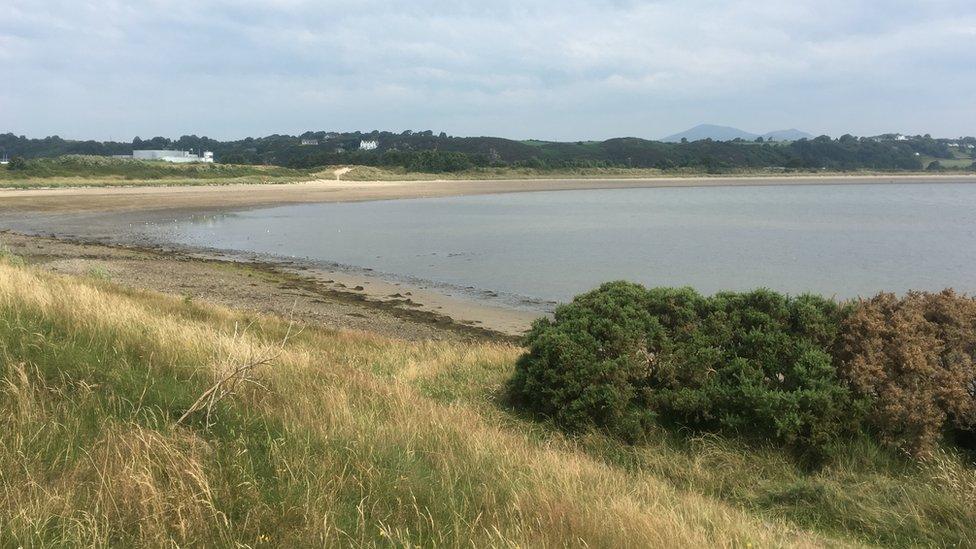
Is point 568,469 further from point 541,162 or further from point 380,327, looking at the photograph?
point 541,162

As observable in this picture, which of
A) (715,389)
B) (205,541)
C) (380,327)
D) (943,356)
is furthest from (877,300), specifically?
(380,327)

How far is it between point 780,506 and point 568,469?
1697 millimetres

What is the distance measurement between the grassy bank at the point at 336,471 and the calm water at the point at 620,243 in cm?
1684

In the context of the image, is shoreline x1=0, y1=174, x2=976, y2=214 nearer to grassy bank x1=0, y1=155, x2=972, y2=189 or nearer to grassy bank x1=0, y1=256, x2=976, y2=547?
grassy bank x1=0, y1=155, x2=972, y2=189

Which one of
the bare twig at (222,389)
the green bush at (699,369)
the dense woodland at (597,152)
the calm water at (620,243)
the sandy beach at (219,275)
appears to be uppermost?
the dense woodland at (597,152)

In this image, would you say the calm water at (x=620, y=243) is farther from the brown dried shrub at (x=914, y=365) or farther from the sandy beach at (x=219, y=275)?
the brown dried shrub at (x=914, y=365)

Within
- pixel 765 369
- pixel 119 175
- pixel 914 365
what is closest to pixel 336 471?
pixel 765 369

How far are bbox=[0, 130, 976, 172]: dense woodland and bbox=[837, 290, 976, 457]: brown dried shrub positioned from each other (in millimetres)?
120882

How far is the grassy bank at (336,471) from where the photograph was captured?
3236 millimetres

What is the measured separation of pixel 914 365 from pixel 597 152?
16948 cm

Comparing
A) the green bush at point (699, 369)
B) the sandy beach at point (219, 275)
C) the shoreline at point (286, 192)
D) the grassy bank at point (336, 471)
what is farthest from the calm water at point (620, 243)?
the grassy bank at point (336, 471)

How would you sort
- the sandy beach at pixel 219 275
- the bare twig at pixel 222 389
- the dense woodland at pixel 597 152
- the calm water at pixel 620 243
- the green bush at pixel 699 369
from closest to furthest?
1. the bare twig at pixel 222 389
2. the green bush at pixel 699 369
3. the sandy beach at pixel 219 275
4. the calm water at pixel 620 243
5. the dense woodland at pixel 597 152

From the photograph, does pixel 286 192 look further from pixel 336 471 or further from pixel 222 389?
pixel 336 471

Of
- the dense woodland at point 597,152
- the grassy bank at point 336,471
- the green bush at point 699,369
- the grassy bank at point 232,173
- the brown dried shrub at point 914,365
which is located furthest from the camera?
the dense woodland at point 597,152
